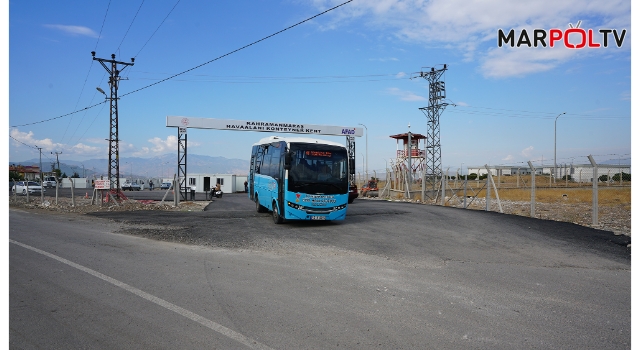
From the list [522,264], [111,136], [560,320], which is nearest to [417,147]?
[111,136]

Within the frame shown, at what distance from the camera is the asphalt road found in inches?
205

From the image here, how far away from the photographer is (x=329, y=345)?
4.90 m

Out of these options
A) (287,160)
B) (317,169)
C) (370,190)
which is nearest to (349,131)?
(370,190)

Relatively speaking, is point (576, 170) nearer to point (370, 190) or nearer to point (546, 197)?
point (546, 197)

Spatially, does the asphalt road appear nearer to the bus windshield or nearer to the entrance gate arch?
the bus windshield

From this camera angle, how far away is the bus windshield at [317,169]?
628 inches

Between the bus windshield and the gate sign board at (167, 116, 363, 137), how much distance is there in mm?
16048

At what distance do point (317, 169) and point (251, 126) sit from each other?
16.8 meters

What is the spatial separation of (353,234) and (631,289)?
782cm

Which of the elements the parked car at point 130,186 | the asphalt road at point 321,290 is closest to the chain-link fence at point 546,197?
the asphalt road at point 321,290

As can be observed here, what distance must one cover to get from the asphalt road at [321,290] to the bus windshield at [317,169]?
241cm

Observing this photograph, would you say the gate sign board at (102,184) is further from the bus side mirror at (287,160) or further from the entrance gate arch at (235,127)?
→ the bus side mirror at (287,160)

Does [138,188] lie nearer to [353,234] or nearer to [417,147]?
[417,147]

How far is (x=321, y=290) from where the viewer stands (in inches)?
286
